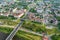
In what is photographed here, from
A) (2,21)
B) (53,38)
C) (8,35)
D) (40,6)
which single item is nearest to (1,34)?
(8,35)

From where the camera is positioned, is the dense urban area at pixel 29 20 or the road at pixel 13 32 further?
the dense urban area at pixel 29 20

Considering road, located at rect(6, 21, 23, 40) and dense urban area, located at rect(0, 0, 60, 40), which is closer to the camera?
road, located at rect(6, 21, 23, 40)

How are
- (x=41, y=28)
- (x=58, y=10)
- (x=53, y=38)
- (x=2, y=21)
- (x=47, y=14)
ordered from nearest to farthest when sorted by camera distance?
(x=53, y=38) → (x=41, y=28) → (x=2, y=21) → (x=47, y=14) → (x=58, y=10)

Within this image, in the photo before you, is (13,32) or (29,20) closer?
(13,32)

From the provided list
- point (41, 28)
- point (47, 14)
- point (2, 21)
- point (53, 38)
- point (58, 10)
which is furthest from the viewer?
point (58, 10)

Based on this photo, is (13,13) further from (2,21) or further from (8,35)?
(8,35)

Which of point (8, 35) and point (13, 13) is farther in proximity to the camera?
point (13, 13)
